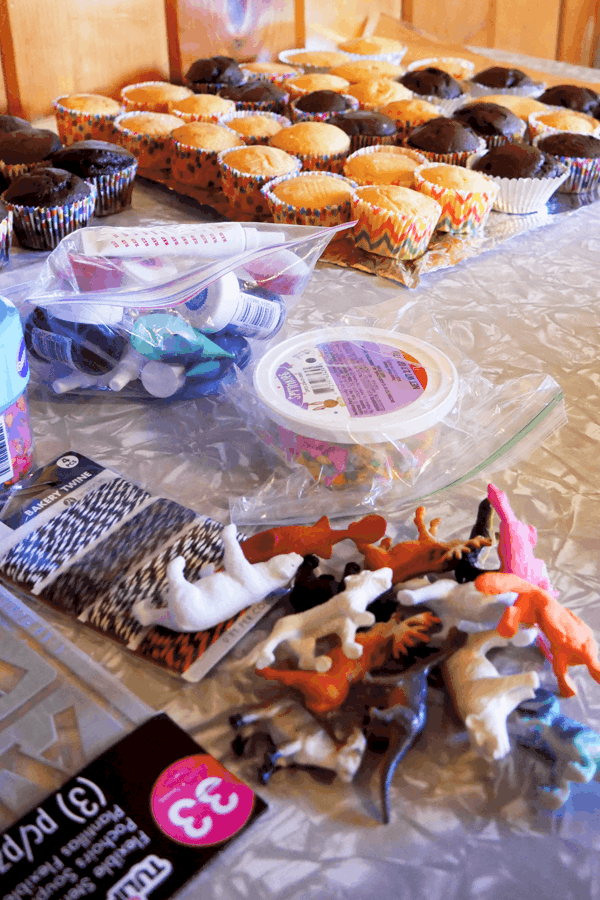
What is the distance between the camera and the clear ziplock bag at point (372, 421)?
71cm

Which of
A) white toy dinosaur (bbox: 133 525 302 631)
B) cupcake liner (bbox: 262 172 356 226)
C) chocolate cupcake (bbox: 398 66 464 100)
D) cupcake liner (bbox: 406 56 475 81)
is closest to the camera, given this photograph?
white toy dinosaur (bbox: 133 525 302 631)

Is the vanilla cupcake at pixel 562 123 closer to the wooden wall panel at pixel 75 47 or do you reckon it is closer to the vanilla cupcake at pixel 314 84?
the vanilla cupcake at pixel 314 84

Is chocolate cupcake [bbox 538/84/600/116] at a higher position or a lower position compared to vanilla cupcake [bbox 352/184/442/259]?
higher

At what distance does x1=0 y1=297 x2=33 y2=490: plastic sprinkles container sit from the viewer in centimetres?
63

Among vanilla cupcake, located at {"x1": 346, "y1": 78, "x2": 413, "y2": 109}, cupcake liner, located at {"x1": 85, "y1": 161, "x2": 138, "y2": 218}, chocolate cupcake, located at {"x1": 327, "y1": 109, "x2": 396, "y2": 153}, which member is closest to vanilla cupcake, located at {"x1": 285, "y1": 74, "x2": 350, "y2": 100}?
vanilla cupcake, located at {"x1": 346, "y1": 78, "x2": 413, "y2": 109}

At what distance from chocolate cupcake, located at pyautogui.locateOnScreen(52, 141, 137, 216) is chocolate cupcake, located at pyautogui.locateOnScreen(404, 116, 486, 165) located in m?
0.53

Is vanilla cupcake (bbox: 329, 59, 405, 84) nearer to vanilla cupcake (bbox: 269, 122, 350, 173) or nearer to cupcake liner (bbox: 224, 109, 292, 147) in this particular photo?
cupcake liner (bbox: 224, 109, 292, 147)

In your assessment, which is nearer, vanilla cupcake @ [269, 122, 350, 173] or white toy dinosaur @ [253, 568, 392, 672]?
white toy dinosaur @ [253, 568, 392, 672]

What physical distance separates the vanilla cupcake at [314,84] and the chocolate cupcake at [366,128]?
0.92 ft

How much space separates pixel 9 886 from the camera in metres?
0.43

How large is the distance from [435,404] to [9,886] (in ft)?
1.65

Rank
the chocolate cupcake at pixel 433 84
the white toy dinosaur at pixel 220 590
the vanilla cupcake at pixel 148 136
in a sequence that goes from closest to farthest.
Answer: the white toy dinosaur at pixel 220 590 < the vanilla cupcake at pixel 148 136 < the chocolate cupcake at pixel 433 84

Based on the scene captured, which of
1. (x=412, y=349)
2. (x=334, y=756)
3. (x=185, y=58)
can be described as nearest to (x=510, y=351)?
(x=412, y=349)

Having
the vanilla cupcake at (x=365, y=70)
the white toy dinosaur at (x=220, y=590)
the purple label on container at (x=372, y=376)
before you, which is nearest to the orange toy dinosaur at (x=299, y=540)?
the white toy dinosaur at (x=220, y=590)
